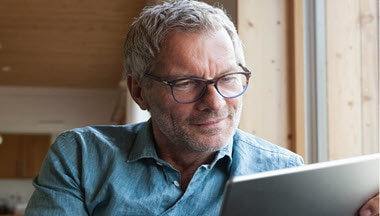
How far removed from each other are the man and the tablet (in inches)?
13.1

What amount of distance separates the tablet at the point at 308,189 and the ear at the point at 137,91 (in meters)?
0.59

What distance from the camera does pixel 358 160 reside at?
894 millimetres

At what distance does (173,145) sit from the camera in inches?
51.2

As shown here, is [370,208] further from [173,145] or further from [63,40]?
[63,40]

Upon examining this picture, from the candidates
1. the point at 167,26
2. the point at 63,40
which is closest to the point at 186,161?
the point at 167,26

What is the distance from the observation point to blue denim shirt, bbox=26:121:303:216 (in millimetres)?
1224

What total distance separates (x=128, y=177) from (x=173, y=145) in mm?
125

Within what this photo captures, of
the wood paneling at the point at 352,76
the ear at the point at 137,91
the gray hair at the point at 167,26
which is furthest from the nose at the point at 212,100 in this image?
the wood paneling at the point at 352,76

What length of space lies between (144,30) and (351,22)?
2.94ft

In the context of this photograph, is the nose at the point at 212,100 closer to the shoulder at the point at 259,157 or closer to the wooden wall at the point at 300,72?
the shoulder at the point at 259,157

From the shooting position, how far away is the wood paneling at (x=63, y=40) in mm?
4324

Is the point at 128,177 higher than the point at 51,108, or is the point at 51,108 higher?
the point at 128,177

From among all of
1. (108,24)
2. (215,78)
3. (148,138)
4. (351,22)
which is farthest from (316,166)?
(108,24)

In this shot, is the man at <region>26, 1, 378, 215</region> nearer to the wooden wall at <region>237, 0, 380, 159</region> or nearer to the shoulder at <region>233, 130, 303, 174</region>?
the shoulder at <region>233, 130, 303, 174</region>
